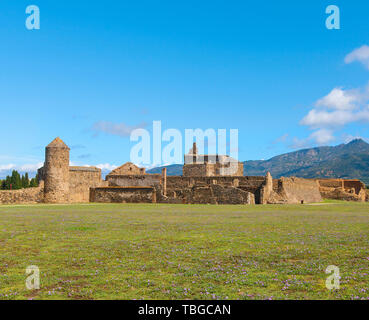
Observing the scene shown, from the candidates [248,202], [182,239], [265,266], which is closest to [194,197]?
[248,202]

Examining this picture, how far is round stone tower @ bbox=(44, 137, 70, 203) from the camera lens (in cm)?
5672

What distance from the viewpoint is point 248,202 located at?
53.9 m

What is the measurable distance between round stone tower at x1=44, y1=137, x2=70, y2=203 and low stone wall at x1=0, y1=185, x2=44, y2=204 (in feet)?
3.05

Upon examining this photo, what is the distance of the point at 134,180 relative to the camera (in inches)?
2699

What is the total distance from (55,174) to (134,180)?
15527mm

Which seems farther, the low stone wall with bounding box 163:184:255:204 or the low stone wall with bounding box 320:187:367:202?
the low stone wall with bounding box 320:187:367:202

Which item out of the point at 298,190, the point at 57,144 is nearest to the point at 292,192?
the point at 298,190

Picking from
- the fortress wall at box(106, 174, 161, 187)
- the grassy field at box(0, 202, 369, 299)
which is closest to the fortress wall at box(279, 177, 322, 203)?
the fortress wall at box(106, 174, 161, 187)

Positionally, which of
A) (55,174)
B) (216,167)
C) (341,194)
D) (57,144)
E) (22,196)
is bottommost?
A: (22,196)

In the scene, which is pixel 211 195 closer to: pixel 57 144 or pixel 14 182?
pixel 57 144

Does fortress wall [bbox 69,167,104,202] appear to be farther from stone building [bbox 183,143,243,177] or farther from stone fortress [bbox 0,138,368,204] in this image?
stone building [bbox 183,143,243,177]

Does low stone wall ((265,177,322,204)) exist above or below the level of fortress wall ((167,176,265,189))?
below

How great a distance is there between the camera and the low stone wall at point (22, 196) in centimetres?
5284
